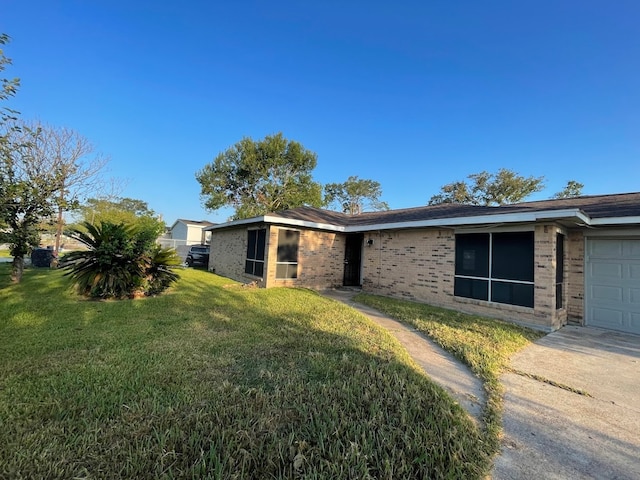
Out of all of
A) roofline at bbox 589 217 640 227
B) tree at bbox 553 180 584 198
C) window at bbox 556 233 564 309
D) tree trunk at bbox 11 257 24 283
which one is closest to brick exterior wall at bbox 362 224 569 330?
window at bbox 556 233 564 309

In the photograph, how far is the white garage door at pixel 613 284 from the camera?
265 inches

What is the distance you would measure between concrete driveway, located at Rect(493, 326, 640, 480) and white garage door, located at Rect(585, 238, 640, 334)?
2.06 metres

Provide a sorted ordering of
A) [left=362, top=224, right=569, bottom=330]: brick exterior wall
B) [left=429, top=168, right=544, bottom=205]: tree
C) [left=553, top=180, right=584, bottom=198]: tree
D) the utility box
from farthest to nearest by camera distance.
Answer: [left=553, top=180, right=584, bottom=198]: tree < [left=429, top=168, right=544, bottom=205]: tree < the utility box < [left=362, top=224, right=569, bottom=330]: brick exterior wall

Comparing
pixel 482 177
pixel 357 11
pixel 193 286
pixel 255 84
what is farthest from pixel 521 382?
pixel 482 177

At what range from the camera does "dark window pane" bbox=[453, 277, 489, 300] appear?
25.5ft

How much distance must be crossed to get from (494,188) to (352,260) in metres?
22.1

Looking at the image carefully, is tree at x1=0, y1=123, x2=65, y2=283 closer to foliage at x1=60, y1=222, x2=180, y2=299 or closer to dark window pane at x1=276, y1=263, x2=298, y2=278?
foliage at x1=60, y1=222, x2=180, y2=299

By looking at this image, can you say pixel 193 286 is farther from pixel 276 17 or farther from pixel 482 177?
pixel 482 177

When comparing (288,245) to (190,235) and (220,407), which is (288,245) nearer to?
(220,407)

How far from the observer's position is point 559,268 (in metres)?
7.24

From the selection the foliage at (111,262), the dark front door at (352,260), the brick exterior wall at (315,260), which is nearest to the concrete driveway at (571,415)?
the brick exterior wall at (315,260)

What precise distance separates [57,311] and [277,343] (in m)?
4.93

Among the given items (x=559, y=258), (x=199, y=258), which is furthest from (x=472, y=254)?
(x=199, y=258)

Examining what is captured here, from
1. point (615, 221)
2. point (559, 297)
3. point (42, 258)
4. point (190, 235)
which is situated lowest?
point (42, 258)
